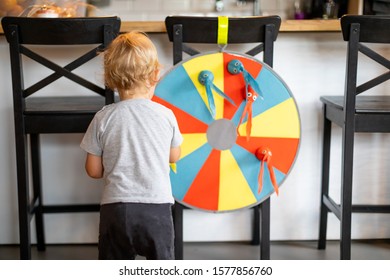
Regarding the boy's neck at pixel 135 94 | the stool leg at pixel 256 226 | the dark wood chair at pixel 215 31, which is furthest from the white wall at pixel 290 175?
the boy's neck at pixel 135 94

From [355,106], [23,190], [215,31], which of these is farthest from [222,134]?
[23,190]

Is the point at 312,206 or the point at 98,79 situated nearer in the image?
the point at 98,79

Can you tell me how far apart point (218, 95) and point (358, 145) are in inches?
28.3

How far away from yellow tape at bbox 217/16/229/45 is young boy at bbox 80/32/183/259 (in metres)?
0.39

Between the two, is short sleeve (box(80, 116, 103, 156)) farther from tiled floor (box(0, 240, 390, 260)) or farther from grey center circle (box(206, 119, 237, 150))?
tiled floor (box(0, 240, 390, 260))

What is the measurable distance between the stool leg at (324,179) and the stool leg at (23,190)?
1173 millimetres

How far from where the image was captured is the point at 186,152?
2268 millimetres

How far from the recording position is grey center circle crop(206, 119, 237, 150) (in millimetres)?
2254

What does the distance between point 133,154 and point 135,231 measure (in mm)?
224

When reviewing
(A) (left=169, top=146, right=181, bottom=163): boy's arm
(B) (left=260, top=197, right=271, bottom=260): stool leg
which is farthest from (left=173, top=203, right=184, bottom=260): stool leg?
(A) (left=169, top=146, right=181, bottom=163): boy's arm

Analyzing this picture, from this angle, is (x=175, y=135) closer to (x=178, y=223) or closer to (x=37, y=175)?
(x=178, y=223)

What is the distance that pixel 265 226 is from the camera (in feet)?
7.68
